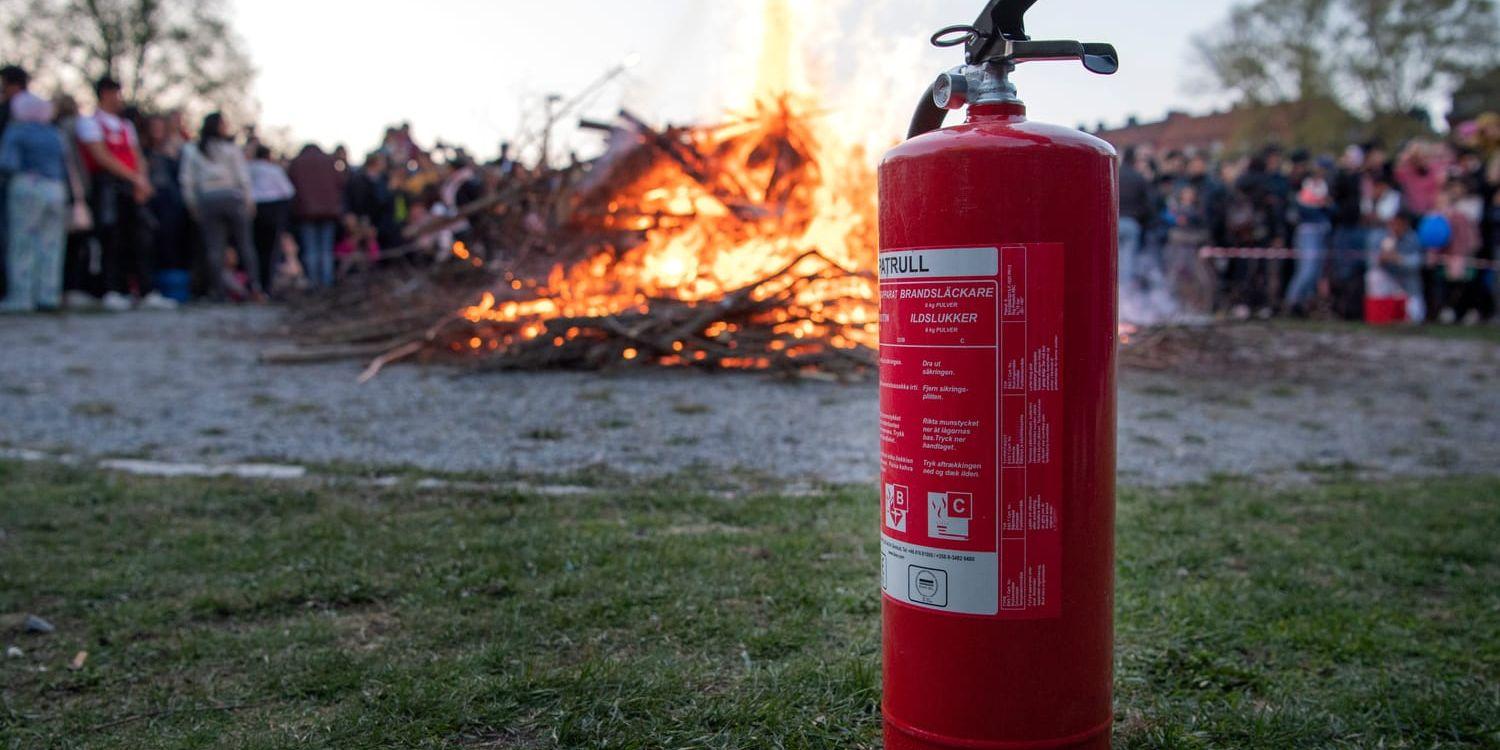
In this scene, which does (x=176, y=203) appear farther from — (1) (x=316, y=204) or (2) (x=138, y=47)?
(2) (x=138, y=47)

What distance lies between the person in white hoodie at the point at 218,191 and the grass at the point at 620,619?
963 cm

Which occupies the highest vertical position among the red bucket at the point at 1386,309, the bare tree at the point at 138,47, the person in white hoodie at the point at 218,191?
the bare tree at the point at 138,47

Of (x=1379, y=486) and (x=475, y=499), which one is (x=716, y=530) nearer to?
(x=475, y=499)

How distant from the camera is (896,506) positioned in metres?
2.20

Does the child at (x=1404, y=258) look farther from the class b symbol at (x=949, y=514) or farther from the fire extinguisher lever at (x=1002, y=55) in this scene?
the class b symbol at (x=949, y=514)

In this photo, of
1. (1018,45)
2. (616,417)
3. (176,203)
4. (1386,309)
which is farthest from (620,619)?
(1386,309)

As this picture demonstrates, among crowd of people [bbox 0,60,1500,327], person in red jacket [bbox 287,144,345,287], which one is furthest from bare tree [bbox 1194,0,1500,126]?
person in red jacket [bbox 287,144,345,287]

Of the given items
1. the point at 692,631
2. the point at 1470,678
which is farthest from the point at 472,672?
the point at 1470,678

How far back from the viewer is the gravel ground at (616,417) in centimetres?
573

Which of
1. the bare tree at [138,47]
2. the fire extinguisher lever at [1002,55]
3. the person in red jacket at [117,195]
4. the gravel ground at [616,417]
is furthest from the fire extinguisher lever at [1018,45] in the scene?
the bare tree at [138,47]

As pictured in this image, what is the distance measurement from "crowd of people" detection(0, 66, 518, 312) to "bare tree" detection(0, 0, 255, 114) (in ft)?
71.7

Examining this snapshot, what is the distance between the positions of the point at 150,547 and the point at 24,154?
926 centimetres

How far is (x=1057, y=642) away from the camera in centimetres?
213

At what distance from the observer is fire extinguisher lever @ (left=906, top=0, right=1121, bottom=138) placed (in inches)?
85.0
